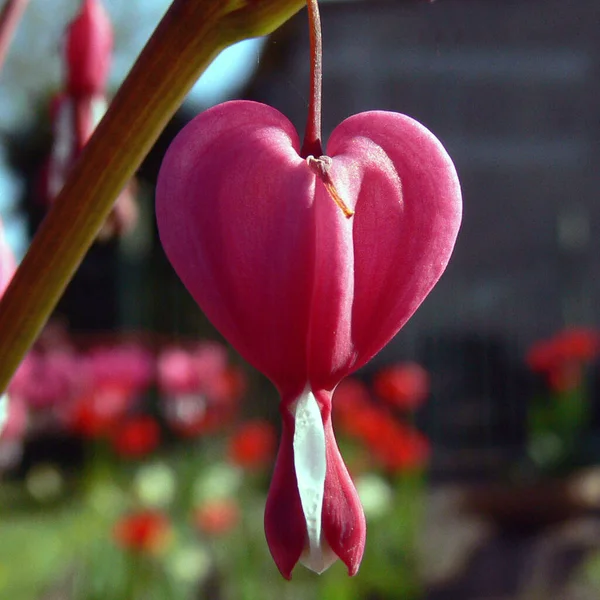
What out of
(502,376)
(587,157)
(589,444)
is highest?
(587,157)

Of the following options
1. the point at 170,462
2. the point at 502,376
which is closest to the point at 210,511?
the point at 170,462

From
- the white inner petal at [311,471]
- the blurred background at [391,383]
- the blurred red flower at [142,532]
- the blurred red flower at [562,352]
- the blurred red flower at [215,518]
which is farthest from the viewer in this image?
the blurred red flower at [562,352]

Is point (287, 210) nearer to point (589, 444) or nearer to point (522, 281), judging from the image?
point (589, 444)

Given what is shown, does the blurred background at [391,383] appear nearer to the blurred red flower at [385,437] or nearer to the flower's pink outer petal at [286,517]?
the blurred red flower at [385,437]

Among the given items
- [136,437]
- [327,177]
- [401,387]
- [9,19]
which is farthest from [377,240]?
[401,387]

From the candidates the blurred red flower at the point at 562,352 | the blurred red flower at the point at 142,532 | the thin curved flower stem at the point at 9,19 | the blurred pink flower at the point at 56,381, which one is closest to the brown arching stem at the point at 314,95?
the thin curved flower stem at the point at 9,19

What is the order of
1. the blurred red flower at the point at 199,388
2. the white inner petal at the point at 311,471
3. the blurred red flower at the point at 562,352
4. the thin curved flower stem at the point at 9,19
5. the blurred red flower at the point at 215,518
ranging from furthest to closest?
the blurred red flower at the point at 562,352, the blurred red flower at the point at 199,388, the blurred red flower at the point at 215,518, the thin curved flower stem at the point at 9,19, the white inner petal at the point at 311,471

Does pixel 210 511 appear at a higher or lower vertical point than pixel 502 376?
higher

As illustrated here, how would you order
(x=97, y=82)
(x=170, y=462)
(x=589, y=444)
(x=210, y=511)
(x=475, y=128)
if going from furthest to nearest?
(x=475, y=128)
(x=170, y=462)
(x=589, y=444)
(x=210, y=511)
(x=97, y=82)
